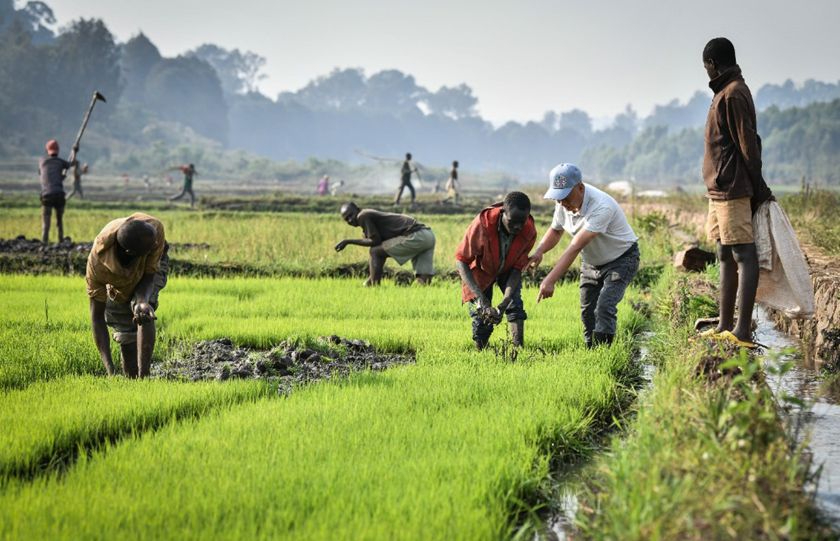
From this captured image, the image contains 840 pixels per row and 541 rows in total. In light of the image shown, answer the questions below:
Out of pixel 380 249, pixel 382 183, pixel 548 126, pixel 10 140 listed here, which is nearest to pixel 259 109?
pixel 382 183

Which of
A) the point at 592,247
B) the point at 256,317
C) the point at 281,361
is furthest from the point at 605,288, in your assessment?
the point at 256,317

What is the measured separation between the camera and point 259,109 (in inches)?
3873

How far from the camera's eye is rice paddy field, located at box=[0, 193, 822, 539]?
3018mm

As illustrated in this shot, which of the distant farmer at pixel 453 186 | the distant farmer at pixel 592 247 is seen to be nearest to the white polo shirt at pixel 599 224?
the distant farmer at pixel 592 247

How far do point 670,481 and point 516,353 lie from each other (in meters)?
2.50

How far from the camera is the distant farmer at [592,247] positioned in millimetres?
5156

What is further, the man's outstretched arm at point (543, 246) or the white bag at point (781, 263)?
the man's outstretched arm at point (543, 246)

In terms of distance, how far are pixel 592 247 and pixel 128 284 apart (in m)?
2.67

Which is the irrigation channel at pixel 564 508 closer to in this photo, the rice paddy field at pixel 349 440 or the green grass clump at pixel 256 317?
the rice paddy field at pixel 349 440

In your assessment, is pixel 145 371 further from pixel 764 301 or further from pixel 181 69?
pixel 181 69

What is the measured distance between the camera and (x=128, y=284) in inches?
196

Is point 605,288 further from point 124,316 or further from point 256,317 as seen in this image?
point 256,317

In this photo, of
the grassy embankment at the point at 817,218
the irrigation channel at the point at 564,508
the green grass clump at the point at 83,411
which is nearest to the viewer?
the irrigation channel at the point at 564,508

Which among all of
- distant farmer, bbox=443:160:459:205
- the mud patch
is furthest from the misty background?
the mud patch
